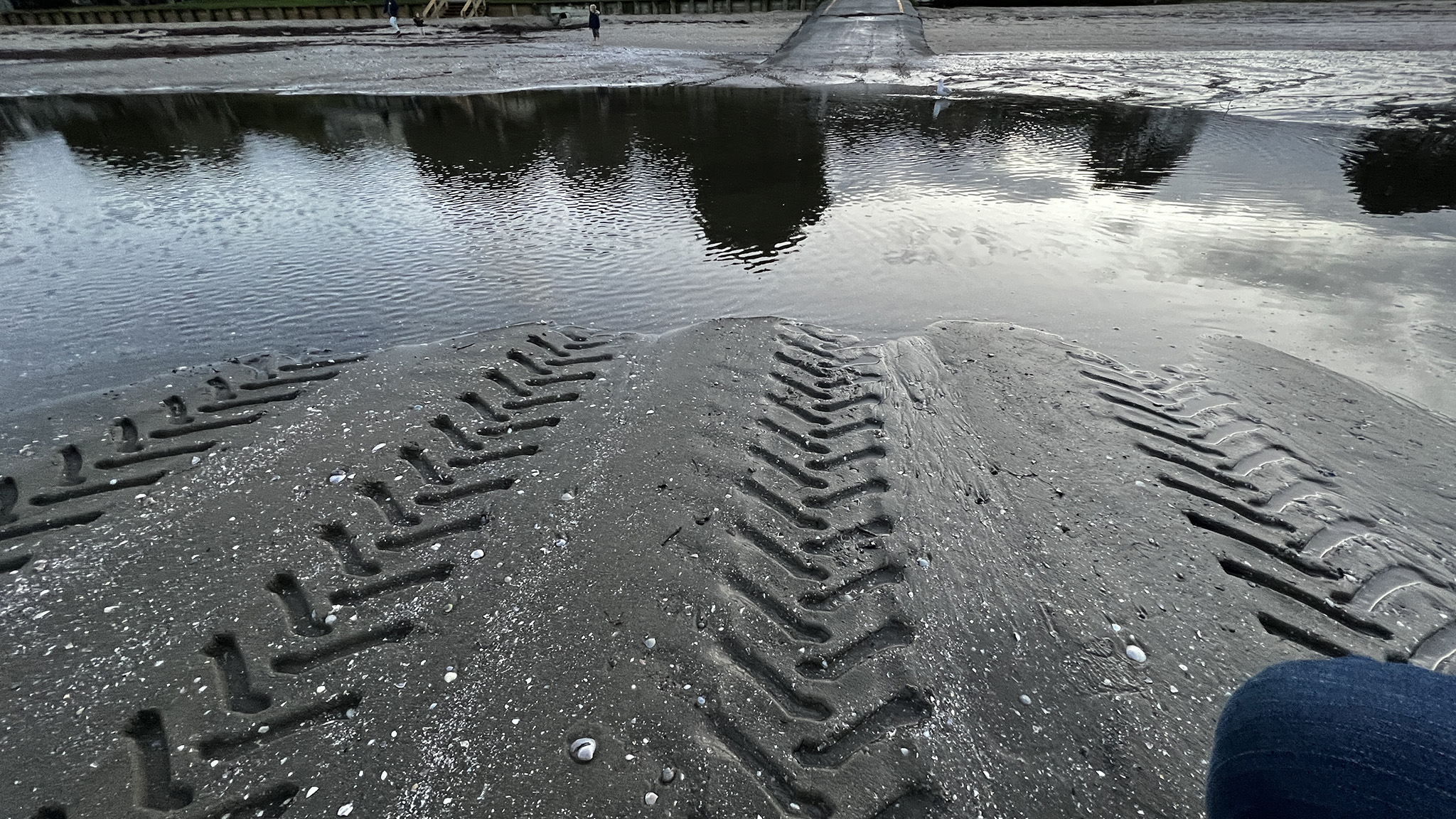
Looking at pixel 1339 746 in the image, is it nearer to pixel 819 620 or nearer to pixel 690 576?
pixel 819 620

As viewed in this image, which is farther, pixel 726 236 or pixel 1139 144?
pixel 1139 144

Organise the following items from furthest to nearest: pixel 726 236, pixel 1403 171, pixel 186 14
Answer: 1. pixel 186 14
2. pixel 1403 171
3. pixel 726 236

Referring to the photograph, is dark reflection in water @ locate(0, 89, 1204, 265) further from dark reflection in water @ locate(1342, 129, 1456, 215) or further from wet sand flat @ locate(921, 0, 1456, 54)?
wet sand flat @ locate(921, 0, 1456, 54)

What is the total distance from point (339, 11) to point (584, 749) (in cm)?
4890

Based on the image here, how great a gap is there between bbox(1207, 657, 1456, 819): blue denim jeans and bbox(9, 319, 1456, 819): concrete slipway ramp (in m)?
1.14

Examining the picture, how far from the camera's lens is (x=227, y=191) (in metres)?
8.29

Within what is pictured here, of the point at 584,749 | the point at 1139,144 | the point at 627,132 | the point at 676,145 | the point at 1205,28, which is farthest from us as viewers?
the point at 1205,28

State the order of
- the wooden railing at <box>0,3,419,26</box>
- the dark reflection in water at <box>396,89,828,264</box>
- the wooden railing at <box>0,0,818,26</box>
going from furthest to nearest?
the wooden railing at <box>0,3,419,26</box> → the wooden railing at <box>0,0,818,26</box> → the dark reflection in water at <box>396,89,828,264</box>

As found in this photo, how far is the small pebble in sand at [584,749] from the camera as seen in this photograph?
7.16 feet

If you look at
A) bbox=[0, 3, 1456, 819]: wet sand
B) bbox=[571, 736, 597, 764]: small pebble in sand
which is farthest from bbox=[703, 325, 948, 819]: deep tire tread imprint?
bbox=[571, 736, 597, 764]: small pebble in sand

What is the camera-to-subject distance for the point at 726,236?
6.79 meters

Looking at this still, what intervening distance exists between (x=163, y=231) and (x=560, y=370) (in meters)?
5.83

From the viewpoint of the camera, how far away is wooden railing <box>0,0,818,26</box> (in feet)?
119

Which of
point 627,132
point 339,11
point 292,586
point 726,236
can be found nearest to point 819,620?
point 292,586
